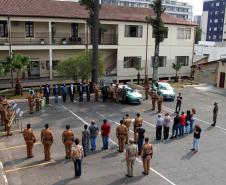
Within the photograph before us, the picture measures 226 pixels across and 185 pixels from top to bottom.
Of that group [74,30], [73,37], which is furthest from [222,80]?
[74,30]

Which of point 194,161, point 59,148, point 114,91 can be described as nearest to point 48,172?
point 59,148

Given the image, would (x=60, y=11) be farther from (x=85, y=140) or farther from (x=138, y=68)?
(x=85, y=140)

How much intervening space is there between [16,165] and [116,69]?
24829mm

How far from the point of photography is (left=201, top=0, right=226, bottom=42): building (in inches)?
3878

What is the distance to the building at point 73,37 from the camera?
32.4 meters

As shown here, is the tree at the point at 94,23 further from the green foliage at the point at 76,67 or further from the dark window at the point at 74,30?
the dark window at the point at 74,30

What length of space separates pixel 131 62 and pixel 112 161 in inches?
990

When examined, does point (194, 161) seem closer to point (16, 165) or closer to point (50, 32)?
point (16, 165)

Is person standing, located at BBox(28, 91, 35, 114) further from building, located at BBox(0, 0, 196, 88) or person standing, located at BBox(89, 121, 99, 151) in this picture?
building, located at BBox(0, 0, 196, 88)

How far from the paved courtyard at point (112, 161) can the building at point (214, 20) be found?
8305 cm

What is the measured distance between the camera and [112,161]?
14773mm

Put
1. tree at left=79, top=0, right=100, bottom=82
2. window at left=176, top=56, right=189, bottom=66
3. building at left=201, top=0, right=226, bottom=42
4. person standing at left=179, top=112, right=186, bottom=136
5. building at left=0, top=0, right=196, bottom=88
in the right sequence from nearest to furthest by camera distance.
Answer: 1. person standing at left=179, top=112, right=186, bottom=136
2. tree at left=79, top=0, right=100, bottom=82
3. building at left=0, top=0, right=196, bottom=88
4. window at left=176, top=56, right=189, bottom=66
5. building at left=201, top=0, right=226, bottom=42

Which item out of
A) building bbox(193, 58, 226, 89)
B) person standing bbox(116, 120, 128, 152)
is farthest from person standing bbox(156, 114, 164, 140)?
building bbox(193, 58, 226, 89)

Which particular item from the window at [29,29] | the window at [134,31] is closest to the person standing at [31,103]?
the window at [29,29]
